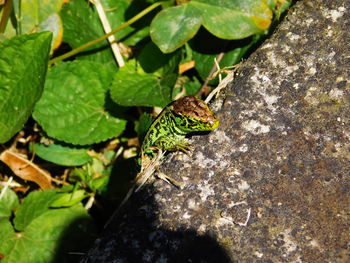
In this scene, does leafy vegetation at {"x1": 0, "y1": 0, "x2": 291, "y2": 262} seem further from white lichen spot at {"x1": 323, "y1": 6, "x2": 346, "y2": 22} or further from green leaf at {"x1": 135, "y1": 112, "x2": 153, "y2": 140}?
white lichen spot at {"x1": 323, "y1": 6, "x2": 346, "y2": 22}

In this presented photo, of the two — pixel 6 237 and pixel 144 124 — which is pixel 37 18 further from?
pixel 6 237

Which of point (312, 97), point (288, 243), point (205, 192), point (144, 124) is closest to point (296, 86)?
point (312, 97)

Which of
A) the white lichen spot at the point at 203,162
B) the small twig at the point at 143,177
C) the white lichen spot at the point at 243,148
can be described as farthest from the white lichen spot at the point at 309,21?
the small twig at the point at 143,177

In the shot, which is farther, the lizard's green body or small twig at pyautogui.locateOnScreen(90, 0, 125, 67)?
small twig at pyautogui.locateOnScreen(90, 0, 125, 67)

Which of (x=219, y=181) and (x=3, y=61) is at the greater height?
(x=3, y=61)

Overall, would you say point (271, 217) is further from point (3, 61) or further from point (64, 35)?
point (64, 35)

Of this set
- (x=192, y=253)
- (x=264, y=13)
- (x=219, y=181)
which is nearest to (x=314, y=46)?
(x=264, y=13)

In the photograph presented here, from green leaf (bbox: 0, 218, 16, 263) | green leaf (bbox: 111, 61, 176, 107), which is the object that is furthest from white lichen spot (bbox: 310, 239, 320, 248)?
green leaf (bbox: 0, 218, 16, 263)

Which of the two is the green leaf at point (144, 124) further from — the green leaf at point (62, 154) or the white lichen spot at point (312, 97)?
the white lichen spot at point (312, 97)
